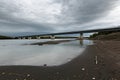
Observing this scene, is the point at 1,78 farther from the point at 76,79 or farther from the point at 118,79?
the point at 118,79

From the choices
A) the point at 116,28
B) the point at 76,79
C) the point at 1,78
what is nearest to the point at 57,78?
the point at 76,79

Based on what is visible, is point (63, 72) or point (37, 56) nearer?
point (63, 72)

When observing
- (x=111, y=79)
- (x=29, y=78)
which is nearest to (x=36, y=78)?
(x=29, y=78)

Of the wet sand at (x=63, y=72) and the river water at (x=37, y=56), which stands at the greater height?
the wet sand at (x=63, y=72)

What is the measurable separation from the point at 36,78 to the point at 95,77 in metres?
4.01

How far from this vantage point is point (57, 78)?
30.6 feet

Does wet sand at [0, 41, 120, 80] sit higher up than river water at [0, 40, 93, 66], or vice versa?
wet sand at [0, 41, 120, 80]

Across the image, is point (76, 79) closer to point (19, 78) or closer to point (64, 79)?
point (64, 79)

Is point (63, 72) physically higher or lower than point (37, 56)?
higher

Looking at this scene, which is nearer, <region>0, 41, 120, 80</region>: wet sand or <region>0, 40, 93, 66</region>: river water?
<region>0, 41, 120, 80</region>: wet sand

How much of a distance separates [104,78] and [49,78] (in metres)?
3.67

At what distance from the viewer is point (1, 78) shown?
9422mm

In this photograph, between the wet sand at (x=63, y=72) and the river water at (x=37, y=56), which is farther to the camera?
the river water at (x=37, y=56)

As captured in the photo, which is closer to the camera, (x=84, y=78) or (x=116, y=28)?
(x=84, y=78)
